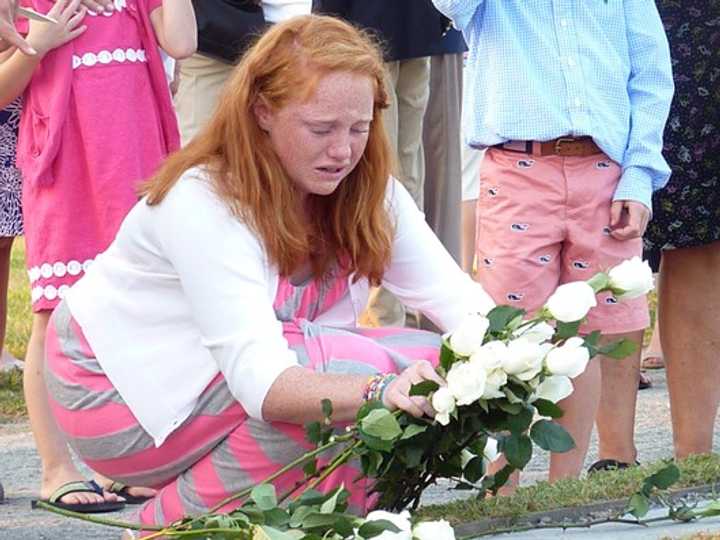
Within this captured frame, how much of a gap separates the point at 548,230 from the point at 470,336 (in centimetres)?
129

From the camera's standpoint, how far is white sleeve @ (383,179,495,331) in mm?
3510

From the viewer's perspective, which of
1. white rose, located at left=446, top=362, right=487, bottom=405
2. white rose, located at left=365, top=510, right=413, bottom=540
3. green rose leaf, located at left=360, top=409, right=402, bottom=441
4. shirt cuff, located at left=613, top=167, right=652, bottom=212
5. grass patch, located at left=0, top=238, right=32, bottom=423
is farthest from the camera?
grass patch, located at left=0, top=238, right=32, bottom=423

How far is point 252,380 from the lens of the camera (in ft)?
10.1

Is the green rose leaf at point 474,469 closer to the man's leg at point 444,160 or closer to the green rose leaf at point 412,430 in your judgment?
the green rose leaf at point 412,430

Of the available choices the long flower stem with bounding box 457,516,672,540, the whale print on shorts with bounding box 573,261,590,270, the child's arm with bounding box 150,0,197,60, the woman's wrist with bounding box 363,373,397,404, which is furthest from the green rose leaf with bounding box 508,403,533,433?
the child's arm with bounding box 150,0,197,60

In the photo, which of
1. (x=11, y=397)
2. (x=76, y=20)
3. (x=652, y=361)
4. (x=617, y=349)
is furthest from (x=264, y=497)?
(x=652, y=361)

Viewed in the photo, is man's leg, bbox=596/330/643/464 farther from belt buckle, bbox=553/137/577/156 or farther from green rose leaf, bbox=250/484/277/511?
green rose leaf, bbox=250/484/277/511

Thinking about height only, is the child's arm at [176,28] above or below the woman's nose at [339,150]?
above

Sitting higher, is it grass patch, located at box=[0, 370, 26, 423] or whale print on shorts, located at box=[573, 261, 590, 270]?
whale print on shorts, located at box=[573, 261, 590, 270]

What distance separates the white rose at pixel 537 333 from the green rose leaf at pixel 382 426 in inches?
10.7

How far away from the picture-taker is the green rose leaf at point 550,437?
295 centimetres

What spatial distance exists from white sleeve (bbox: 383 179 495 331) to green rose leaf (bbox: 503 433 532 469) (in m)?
0.55

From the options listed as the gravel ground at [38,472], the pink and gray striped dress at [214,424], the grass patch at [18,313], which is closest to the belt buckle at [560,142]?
the pink and gray striped dress at [214,424]

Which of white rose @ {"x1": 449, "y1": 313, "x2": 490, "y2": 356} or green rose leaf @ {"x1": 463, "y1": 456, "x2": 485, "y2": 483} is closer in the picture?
white rose @ {"x1": 449, "y1": 313, "x2": 490, "y2": 356}
